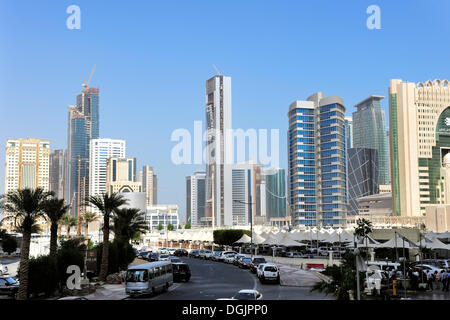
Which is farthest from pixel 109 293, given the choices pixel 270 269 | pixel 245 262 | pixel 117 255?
pixel 245 262

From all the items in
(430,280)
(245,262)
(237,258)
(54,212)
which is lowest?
(237,258)

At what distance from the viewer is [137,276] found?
30.0 metres

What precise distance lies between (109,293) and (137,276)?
11.2 feet

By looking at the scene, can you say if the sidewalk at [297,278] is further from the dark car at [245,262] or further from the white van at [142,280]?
the white van at [142,280]

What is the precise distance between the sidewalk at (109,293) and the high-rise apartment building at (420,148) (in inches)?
6813

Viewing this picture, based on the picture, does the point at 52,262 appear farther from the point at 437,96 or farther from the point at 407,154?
the point at 437,96

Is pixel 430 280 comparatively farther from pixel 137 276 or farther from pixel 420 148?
pixel 420 148

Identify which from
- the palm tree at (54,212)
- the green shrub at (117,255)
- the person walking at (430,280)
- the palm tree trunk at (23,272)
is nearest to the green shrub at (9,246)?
the green shrub at (117,255)

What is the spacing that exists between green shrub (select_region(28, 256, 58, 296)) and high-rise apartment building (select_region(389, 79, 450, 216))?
178m

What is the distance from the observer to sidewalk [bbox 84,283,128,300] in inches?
1164

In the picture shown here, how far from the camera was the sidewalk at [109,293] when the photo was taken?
29.6 m

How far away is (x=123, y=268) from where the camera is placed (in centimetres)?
5109

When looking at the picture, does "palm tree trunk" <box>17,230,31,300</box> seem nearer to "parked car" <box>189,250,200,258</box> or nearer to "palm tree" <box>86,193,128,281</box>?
"palm tree" <box>86,193,128,281</box>
